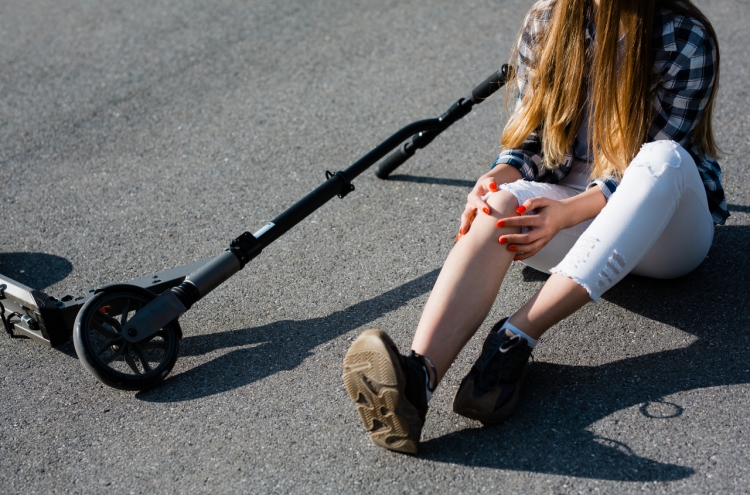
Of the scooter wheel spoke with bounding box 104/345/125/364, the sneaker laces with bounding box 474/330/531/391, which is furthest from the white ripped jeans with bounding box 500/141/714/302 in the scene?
the scooter wheel spoke with bounding box 104/345/125/364

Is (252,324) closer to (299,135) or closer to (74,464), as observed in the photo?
(74,464)

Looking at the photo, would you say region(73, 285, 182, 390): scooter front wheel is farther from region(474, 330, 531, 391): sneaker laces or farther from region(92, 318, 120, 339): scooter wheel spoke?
region(474, 330, 531, 391): sneaker laces

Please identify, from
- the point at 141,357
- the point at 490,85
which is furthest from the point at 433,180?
the point at 141,357

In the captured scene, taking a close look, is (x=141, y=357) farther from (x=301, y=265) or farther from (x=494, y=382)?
(x=494, y=382)

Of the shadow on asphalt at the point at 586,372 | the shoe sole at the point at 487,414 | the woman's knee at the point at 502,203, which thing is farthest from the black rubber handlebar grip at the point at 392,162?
the shoe sole at the point at 487,414

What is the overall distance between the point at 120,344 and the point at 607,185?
1.38m

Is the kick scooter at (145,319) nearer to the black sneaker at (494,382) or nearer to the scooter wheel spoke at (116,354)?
the scooter wheel spoke at (116,354)

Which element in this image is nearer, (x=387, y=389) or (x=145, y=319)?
(x=387, y=389)

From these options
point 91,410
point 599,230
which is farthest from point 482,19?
point 91,410

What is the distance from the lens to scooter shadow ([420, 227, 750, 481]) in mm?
1742

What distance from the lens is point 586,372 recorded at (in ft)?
6.64

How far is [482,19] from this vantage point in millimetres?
4582

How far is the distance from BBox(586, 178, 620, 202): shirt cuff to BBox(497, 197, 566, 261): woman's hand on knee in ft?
0.45

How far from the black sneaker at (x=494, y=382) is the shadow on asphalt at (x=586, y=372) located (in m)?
0.05
